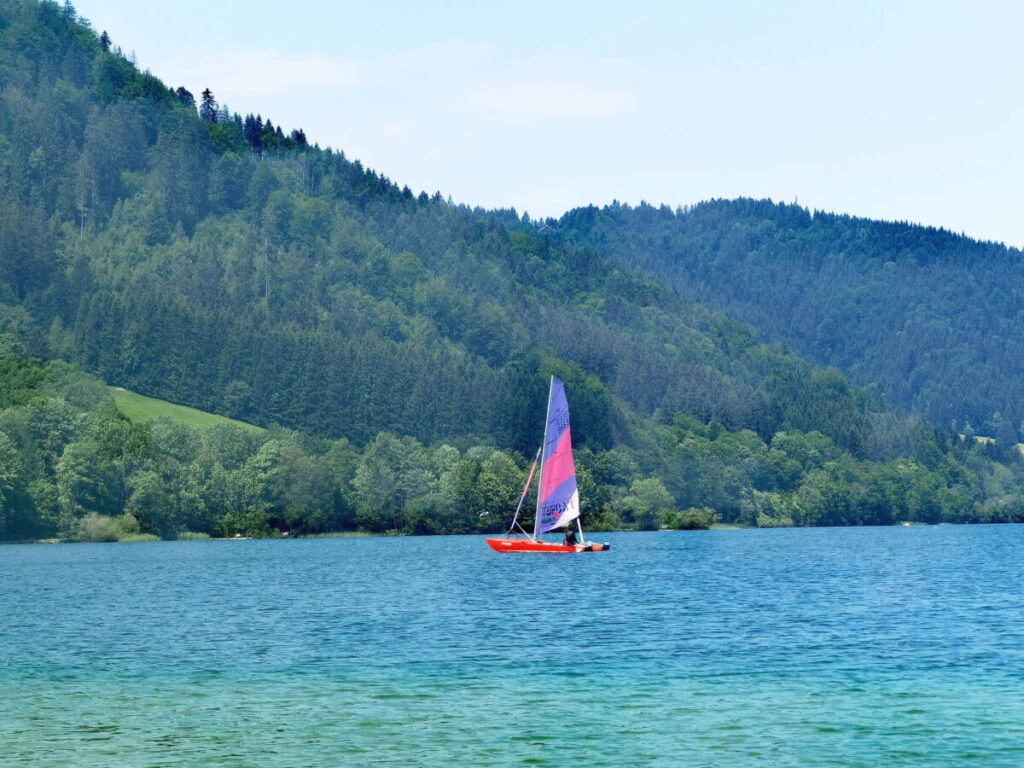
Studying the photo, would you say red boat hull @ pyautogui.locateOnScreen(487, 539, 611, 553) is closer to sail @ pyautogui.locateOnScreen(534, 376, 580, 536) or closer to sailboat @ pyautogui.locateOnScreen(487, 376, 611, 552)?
sailboat @ pyautogui.locateOnScreen(487, 376, 611, 552)

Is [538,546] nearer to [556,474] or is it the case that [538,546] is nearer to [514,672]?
[556,474]

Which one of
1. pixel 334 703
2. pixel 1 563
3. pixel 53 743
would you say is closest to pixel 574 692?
pixel 334 703

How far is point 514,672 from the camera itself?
57062 millimetres

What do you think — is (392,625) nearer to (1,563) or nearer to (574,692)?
(574,692)

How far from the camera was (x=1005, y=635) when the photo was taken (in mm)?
71375

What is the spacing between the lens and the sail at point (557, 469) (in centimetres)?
13600

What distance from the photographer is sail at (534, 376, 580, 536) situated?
136m

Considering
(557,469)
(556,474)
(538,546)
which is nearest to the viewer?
(557,469)

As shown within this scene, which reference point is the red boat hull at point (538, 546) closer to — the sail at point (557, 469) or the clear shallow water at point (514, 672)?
the sail at point (557, 469)

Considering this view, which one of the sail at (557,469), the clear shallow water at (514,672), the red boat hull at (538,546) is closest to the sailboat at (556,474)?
the sail at (557,469)

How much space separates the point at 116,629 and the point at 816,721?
1783 inches

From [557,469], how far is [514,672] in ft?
262

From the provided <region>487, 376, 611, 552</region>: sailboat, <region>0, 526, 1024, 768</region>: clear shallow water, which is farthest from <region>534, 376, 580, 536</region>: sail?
<region>0, 526, 1024, 768</region>: clear shallow water

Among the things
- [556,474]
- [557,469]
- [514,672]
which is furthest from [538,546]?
[514,672]
